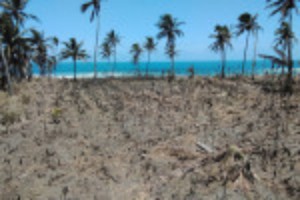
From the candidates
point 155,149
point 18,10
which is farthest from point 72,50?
point 155,149

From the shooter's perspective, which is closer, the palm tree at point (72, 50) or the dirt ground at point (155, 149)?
the dirt ground at point (155, 149)

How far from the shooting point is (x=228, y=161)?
8.27 m

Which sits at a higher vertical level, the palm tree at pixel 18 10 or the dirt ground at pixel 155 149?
the palm tree at pixel 18 10

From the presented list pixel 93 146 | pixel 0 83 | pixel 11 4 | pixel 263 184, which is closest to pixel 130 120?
pixel 93 146

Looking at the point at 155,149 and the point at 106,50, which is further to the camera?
the point at 106,50

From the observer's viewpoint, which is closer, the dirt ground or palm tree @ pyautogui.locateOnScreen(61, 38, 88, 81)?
the dirt ground

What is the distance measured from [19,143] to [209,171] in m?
7.74

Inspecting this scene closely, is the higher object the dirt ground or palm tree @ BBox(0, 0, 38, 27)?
palm tree @ BBox(0, 0, 38, 27)

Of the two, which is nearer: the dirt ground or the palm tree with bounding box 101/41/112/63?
the dirt ground

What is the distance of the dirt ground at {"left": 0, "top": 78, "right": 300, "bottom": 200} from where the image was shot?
7.69 meters

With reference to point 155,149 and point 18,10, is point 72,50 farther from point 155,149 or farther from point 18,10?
point 155,149

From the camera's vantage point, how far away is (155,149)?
10.3m

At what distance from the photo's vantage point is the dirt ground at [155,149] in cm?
769

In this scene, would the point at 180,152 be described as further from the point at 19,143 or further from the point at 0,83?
the point at 0,83
